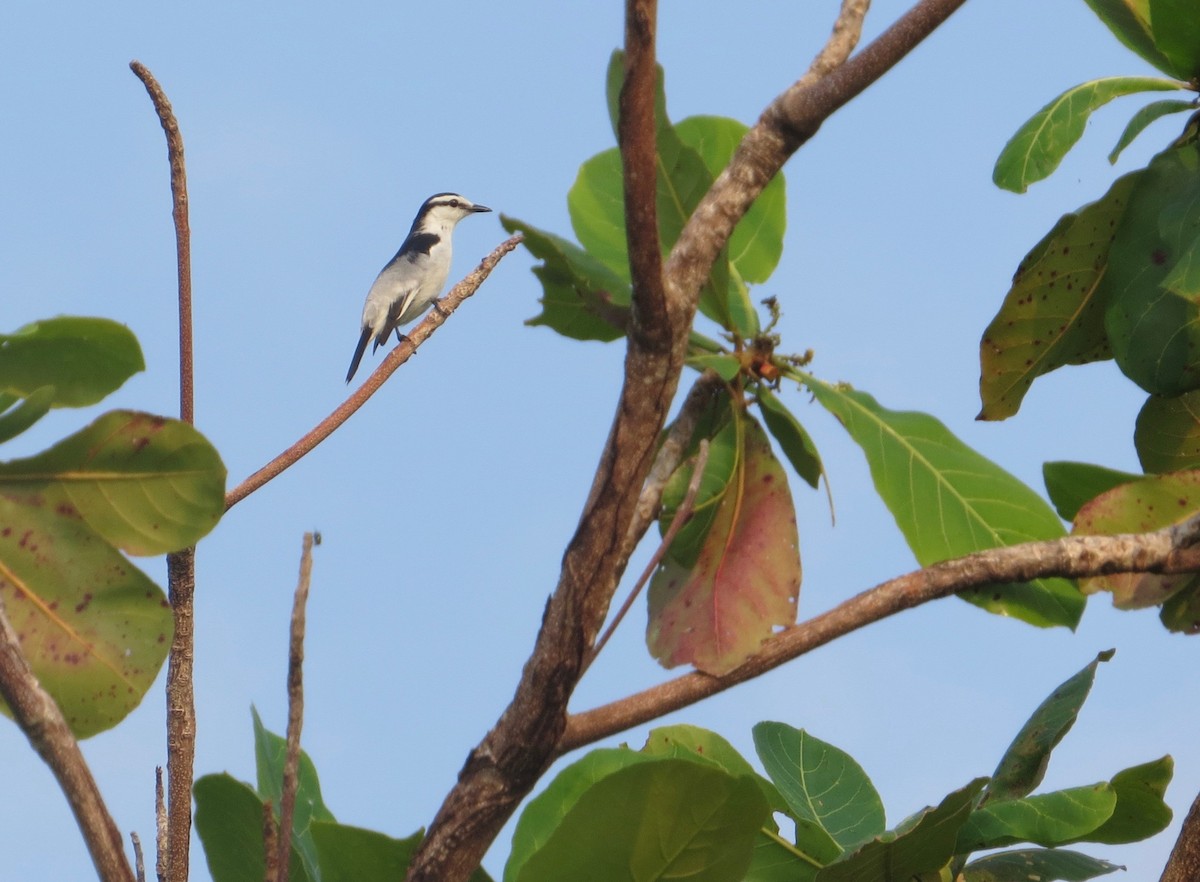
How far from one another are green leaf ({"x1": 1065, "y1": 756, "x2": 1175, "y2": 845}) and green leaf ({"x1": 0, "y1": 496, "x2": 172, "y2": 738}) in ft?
3.70

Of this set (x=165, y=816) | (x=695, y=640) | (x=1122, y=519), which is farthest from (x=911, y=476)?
(x=165, y=816)

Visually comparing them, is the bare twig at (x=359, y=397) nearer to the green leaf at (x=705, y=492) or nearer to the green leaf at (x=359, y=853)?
the green leaf at (x=705, y=492)

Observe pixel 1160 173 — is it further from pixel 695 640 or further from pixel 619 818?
pixel 619 818

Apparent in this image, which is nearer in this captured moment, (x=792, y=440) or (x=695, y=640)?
(x=695, y=640)

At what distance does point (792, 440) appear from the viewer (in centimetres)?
173

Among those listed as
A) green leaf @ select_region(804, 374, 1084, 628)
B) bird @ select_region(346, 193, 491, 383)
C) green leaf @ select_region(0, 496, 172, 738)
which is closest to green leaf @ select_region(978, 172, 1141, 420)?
green leaf @ select_region(804, 374, 1084, 628)

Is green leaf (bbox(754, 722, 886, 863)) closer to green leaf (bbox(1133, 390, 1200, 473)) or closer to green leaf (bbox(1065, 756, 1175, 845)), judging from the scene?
green leaf (bbox(1065, 756, 1175, 845))

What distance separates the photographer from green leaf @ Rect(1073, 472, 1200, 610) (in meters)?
1.72

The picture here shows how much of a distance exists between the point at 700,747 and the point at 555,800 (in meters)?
0.24

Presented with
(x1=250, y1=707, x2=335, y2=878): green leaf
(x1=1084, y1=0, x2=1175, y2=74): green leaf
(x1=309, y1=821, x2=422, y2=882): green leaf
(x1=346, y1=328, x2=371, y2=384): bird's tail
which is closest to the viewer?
(x1=309, y1=821, x2=422, y2=882): green leaf

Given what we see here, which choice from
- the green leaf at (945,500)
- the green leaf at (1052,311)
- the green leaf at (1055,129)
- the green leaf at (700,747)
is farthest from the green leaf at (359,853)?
the green leaf at (1055,129)

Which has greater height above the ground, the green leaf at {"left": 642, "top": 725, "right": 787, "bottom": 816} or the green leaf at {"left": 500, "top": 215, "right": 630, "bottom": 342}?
the green leaf at {"left": 500, "top": 215, "right": 630, "bottom": 342}

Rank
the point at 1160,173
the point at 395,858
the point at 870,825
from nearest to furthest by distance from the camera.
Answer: the point at 395,858 → the point at 870,825 → the point at 1160,173

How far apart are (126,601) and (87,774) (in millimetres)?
247
